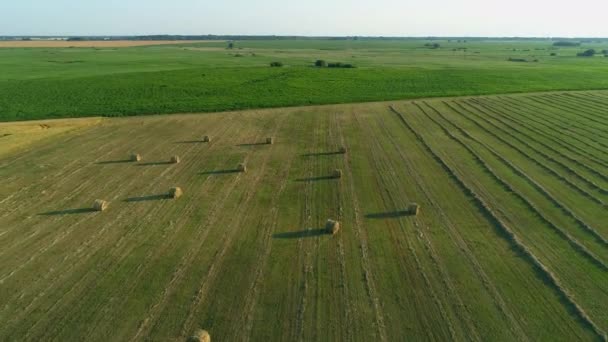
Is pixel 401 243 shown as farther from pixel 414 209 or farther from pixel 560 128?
pixel 560 128

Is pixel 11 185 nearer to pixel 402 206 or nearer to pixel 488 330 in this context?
pixel 402 206

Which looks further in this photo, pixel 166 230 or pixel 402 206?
pixel 402 206

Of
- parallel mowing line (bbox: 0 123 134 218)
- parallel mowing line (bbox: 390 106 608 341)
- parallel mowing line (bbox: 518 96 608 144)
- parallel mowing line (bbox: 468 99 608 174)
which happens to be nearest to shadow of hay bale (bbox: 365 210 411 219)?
parallel mowing line (bbox: 390 106 608 341)

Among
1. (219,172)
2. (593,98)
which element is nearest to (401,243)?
(219,172)

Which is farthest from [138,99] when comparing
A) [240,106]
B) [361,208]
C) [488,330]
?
[488,330]

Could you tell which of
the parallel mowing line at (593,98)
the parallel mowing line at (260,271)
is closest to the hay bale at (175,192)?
the parallel mowing line at (260,271)

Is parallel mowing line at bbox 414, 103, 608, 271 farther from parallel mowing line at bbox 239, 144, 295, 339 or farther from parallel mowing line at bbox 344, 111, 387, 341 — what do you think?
parallel mowing line at bbox 239, 144, 295, 339
